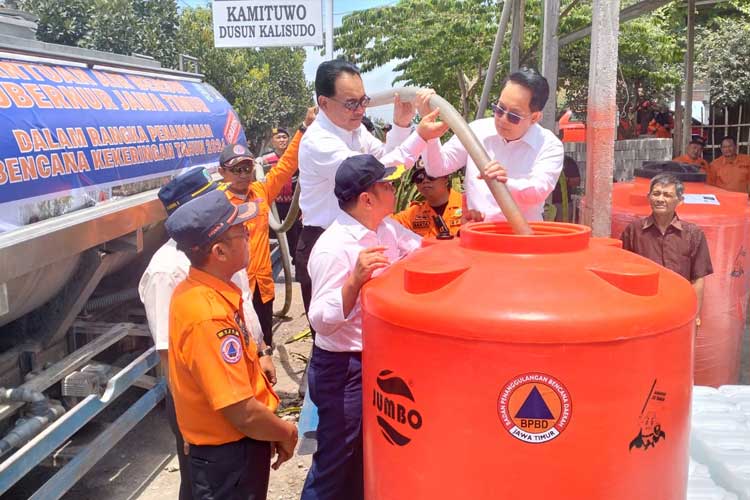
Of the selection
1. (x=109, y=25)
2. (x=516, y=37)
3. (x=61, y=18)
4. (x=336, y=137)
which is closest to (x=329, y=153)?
(x=336, y=137)

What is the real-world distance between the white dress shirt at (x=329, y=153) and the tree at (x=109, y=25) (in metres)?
17.0

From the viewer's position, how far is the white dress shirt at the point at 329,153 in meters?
2.97

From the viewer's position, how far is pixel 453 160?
3068mm

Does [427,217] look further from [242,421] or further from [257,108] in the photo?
[257,108]

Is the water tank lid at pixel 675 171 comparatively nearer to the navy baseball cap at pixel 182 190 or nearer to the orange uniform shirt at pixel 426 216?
the orange uniform shirt at pixel 426 216

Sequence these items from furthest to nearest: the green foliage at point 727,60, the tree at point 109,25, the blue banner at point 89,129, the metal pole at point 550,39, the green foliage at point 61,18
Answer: the tree at point 109,25 → the green foliage at point 61,18 → the green foliage at point 727,60 → the metal pole at point 550,39 → the blue banner at point 89,129

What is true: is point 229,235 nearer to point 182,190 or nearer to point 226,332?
point 226,332

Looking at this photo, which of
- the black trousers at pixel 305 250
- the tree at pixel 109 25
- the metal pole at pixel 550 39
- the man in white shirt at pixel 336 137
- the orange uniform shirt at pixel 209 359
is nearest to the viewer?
the orange uniform shirt at pixel 209 359

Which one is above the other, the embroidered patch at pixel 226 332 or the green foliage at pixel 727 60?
the green foliage at pixel 727 60

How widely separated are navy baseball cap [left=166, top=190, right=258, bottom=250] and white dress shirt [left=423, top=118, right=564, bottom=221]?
3.51ft

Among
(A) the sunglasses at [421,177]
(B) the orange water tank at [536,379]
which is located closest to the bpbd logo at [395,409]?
(B) the orange water tank at [536,379]

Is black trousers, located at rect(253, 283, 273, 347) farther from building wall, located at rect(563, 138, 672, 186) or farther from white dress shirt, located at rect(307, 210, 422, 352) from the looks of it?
building wall, located at rect(563, 138, 672, 186)

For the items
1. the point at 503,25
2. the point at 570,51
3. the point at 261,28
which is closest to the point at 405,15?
Answer: the point at 570,51

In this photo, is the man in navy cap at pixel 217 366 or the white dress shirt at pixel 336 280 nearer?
the man in navy cap at pixel 217 366
